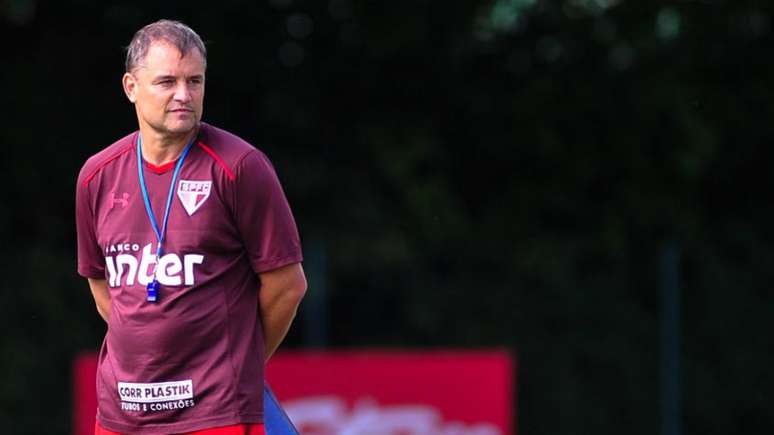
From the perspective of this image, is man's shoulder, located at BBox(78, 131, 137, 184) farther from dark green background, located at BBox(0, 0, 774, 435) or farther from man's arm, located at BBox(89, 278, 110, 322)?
dark green background, located at BBox(0, 0, 774, 435)

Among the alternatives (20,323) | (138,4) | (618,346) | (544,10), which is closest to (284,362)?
(20,323)

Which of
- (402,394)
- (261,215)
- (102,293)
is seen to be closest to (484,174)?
(402,394)

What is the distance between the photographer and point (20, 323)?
32.1 ft

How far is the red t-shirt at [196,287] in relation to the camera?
3734mm

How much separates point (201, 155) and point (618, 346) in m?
7.13

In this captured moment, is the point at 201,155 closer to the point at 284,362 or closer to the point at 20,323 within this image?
the point at 284,362

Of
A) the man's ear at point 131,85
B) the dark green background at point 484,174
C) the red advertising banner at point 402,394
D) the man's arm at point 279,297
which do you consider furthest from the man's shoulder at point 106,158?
the dark green background at point 484,174

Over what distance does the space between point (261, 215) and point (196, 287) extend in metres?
0.25

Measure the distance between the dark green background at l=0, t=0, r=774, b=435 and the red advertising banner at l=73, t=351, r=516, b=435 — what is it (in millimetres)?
1372

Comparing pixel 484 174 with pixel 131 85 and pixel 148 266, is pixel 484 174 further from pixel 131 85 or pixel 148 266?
pixel 148 266

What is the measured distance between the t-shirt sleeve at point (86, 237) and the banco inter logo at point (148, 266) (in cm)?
21

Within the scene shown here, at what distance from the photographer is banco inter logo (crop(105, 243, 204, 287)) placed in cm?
373

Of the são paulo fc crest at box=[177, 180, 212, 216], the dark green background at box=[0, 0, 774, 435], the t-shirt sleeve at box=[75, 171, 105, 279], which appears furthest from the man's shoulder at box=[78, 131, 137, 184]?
the dark green background at box=[0, 0, 774, 435]

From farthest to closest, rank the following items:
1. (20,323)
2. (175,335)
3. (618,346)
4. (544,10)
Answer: (544,10)
(618,346)
(20,323)
(175,335)
